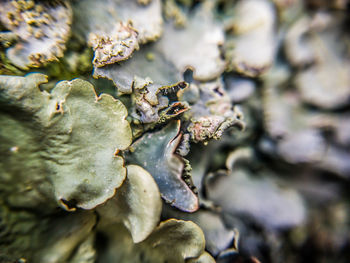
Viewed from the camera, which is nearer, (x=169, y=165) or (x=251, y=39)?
(x=169, y=165)

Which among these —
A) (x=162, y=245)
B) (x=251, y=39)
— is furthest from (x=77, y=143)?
(x=251, y=39)

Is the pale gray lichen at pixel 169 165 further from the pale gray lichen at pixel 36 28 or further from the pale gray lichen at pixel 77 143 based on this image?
the pale gray lichen at pixel 36 28

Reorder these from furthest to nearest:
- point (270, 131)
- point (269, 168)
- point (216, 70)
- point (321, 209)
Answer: point (321, 209), point (269, 168), point (270, 131), point (216, 70)

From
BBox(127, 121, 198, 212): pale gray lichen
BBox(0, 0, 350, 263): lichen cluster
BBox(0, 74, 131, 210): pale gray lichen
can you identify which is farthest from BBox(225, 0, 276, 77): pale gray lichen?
BBox(0, 74, 131, 210): pale gray lichen

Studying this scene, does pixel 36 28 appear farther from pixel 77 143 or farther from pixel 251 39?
pixel 251 39

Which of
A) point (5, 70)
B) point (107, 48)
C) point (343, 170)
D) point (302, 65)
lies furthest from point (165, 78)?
point (343, 170)

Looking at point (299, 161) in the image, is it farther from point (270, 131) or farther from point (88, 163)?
point (88, 163)

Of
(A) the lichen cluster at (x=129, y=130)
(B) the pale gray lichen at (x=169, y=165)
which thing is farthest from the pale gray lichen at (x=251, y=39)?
(B) the pale gray lichen at (x=169, y=165)

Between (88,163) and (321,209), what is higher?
(88,163)
